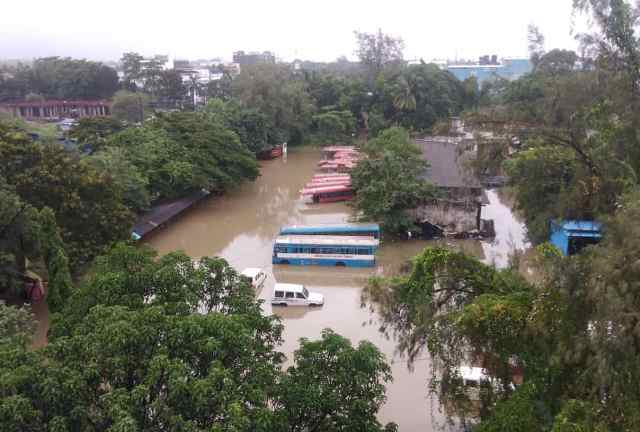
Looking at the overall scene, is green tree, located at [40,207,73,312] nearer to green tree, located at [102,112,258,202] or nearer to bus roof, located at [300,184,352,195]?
green tree, located at [102,112,258,202]

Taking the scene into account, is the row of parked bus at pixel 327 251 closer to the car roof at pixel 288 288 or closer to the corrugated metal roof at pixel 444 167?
the car roof at pixel 288 288

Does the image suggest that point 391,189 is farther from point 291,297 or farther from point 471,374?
point 471,374

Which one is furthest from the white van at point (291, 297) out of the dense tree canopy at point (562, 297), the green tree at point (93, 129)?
the green tree at point (93, 129)

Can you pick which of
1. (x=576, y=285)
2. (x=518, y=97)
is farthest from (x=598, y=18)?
(x=518, y=97)

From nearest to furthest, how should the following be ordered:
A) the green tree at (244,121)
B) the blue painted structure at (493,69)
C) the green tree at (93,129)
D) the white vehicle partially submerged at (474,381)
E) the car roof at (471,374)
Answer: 1. the white vehicle partially submerged at (474,381)
2. the car roof at (471,374)
3. the green tree at (93,129)
4. the green tree at (244,121)
5. the blue painted structure at (493,69)

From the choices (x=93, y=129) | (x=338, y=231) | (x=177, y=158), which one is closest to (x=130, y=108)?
(x=93, y=129)

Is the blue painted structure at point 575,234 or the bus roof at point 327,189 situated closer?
the blue painted structure at point 575,234
